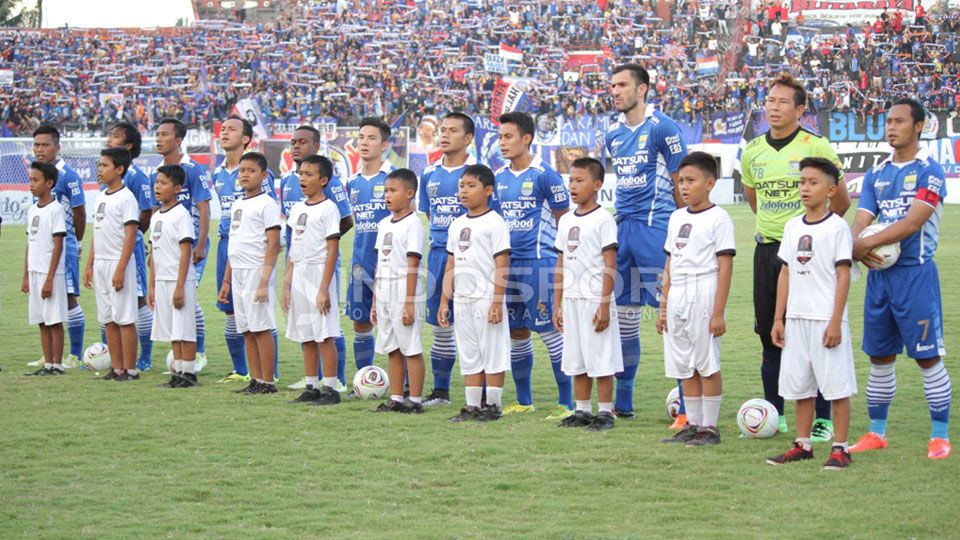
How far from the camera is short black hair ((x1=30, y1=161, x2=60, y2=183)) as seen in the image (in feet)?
34.8

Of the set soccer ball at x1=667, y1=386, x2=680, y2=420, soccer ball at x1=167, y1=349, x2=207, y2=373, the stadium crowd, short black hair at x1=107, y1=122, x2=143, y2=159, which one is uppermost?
the stadium crowd

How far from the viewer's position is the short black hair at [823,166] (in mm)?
6375

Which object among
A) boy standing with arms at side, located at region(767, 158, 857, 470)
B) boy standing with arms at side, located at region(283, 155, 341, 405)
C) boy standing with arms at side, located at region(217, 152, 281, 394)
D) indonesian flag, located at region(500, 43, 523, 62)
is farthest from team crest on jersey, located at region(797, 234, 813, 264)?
indonesian flag, located at region(500, 43, 523, 62)

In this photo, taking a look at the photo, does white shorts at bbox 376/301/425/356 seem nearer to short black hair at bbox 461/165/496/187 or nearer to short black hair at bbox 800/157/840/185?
short black hair at bbox 461/165/496/187

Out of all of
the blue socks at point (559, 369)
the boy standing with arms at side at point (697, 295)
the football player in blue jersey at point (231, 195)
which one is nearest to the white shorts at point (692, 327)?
the boy standing with arms at side at point (697, 295)

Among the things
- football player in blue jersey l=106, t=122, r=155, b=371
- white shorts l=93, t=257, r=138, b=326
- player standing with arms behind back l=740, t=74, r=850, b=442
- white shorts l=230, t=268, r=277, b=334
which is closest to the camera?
player standing with arms behind back l=740, t=74, r=850, b=442

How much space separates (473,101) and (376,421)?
35.4 meters

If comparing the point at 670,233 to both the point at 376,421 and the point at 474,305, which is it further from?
the point at 376,421

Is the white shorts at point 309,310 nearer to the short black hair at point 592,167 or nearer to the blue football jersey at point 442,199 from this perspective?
the blue football jersey at point 442,199

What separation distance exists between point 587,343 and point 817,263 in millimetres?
1741

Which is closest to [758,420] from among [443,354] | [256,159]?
[443,354]

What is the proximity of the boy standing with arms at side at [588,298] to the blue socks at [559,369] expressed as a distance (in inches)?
17.1

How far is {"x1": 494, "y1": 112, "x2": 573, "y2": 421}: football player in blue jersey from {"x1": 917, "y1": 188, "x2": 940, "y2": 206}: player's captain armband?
254 cm

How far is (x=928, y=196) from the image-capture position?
6.50m
